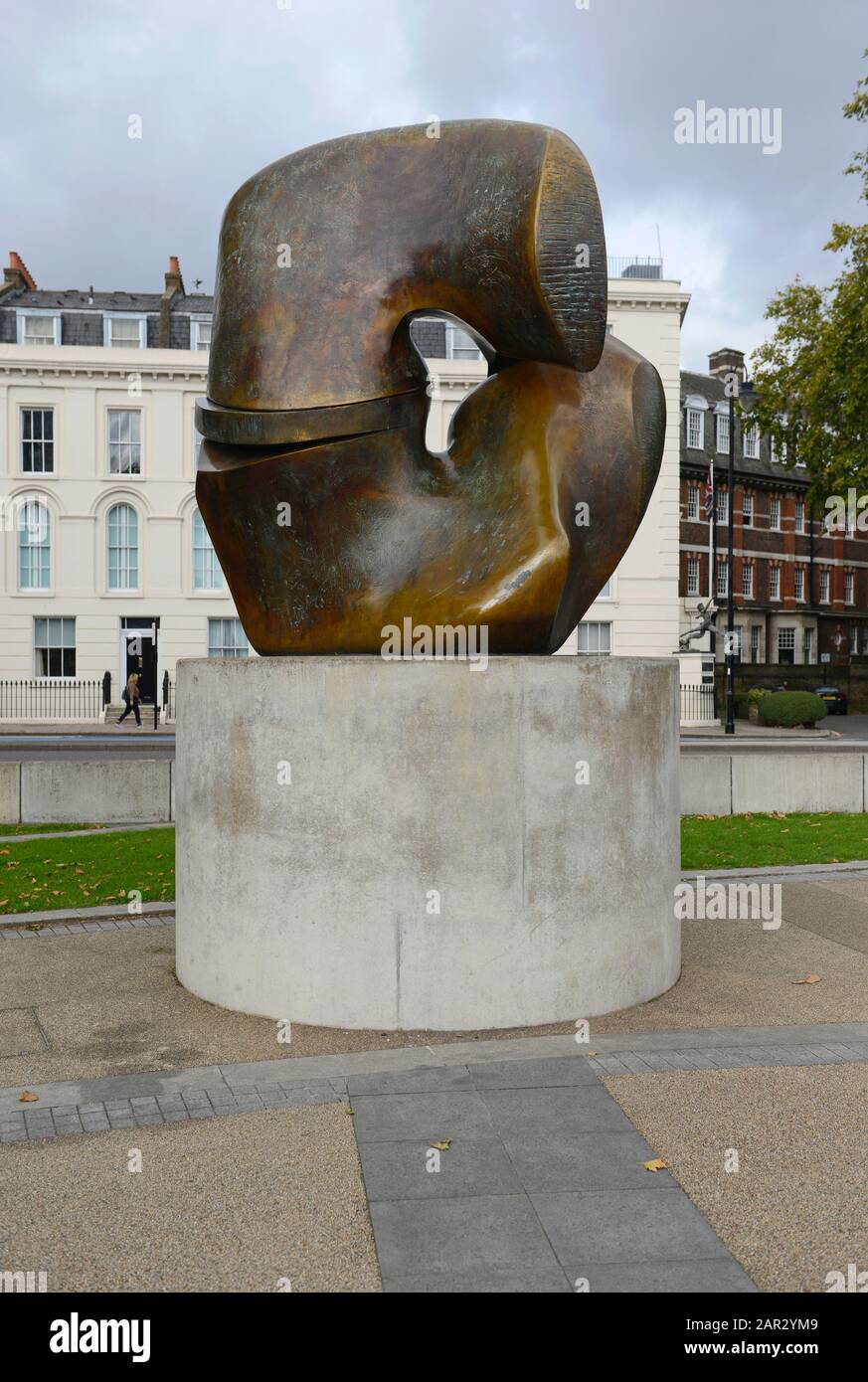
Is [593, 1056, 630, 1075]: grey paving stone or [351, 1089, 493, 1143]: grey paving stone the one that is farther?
[593, 1056, 630, 1075]: grey paving stone

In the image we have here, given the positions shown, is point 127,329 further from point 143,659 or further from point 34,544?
point 143,659

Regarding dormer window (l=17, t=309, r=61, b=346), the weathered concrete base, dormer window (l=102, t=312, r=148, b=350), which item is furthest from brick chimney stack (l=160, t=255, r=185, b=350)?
the weathered concrete base

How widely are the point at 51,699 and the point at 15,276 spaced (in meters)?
14.7

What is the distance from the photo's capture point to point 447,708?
20.6 ft

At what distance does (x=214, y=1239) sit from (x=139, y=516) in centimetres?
3622

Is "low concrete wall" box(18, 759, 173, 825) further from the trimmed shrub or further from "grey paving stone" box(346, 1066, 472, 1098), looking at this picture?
the trimmed shrub

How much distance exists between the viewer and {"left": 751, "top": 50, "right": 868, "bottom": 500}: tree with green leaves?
29.8 meters

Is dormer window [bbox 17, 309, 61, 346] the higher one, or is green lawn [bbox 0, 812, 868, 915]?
dormer window [bbox 17, 309, 61, 346]

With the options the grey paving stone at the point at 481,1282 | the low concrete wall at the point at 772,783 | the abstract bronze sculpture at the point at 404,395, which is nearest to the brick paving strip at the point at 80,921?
the abstract bronze sculpture at the point at 404,395

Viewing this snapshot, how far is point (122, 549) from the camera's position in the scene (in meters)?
38.3

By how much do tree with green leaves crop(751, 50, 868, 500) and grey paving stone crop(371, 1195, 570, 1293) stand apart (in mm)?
28683

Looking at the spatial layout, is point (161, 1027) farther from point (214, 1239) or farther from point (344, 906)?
point (214, 1239)

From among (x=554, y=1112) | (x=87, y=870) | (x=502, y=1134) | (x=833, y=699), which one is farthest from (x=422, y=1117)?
(x=833, y=699)

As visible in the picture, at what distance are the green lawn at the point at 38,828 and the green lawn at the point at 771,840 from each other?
6.84 m
